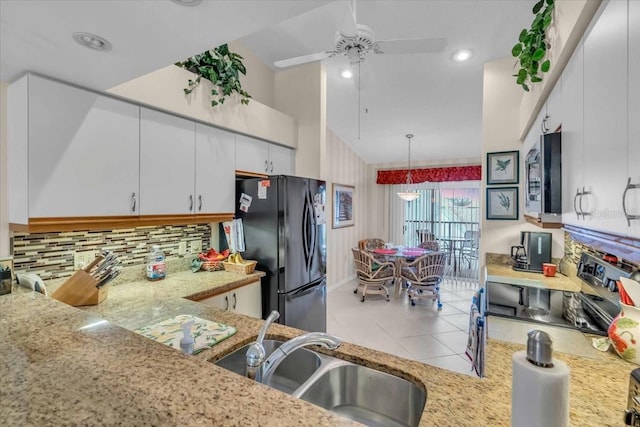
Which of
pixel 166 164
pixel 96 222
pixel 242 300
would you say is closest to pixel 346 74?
pixel 166 164

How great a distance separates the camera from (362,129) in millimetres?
5105

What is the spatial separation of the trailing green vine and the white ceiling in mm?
898

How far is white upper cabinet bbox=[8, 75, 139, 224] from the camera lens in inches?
60.4

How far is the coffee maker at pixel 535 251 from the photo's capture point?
2676 millimetres

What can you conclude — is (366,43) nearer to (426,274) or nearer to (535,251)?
(535,251)

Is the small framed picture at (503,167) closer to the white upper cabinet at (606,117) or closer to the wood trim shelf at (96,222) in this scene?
the white upper cabinet at (606,117)

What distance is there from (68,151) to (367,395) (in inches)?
76.6

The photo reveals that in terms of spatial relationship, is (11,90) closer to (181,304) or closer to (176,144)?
(176,144)

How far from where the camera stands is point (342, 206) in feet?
18.7

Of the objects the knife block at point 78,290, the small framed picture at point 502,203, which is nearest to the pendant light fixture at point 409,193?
the small framed picture at point 502,203

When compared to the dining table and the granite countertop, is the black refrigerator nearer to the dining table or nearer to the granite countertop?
the granite countertop

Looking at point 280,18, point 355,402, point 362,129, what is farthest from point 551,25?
point 362,129

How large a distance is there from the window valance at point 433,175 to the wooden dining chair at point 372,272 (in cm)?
232

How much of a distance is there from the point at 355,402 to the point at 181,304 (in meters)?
1.13
